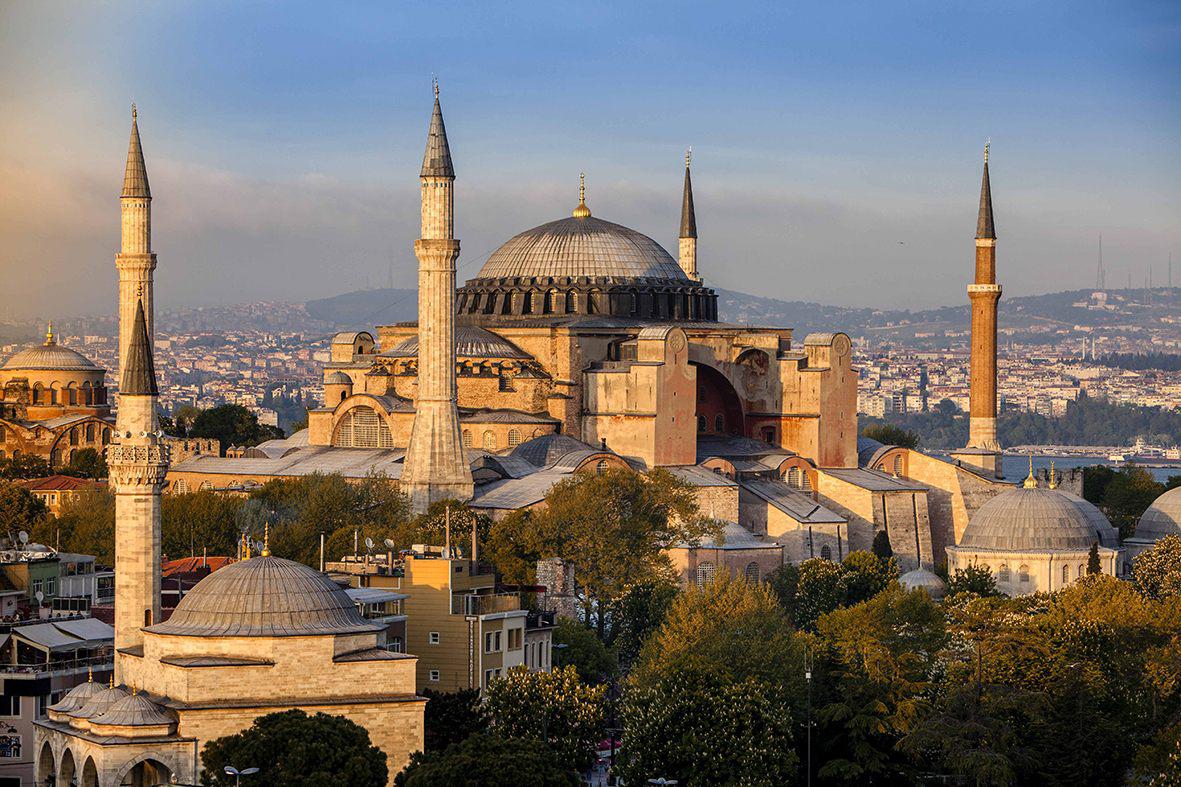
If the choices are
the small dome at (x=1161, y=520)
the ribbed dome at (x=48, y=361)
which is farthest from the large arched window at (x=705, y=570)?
the ribbed dome at (x=48, y=361)

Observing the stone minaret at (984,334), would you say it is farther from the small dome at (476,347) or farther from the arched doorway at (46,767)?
the arched doorway at (46,767)

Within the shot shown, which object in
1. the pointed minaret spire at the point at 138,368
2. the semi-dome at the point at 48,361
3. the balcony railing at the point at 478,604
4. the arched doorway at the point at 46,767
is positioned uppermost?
the pointed minaret spire at the point at 138,368

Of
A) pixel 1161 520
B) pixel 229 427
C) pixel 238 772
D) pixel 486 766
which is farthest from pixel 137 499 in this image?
pixel 229 427

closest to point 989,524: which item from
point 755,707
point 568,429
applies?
point 568,429

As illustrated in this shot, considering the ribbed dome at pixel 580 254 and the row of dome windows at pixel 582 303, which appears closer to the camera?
the row of dome windows at pixel 582 303

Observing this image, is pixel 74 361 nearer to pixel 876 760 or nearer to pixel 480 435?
pixel 480 435

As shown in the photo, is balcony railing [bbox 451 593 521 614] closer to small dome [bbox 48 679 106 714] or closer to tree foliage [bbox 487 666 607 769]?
tree foliage [bbox 487 666 607 769]
